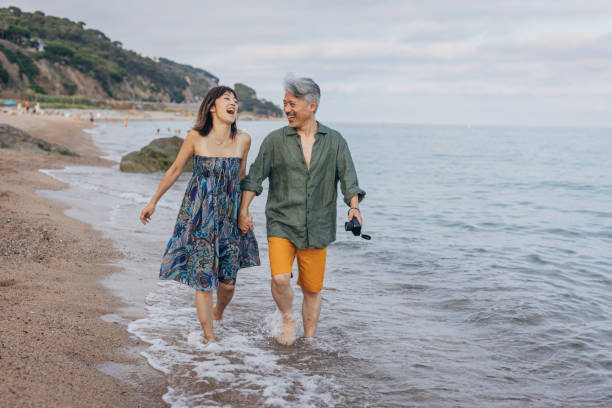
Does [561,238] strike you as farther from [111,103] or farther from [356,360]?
[111,103]

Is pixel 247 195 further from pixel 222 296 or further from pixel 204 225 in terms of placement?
pixel 222 296

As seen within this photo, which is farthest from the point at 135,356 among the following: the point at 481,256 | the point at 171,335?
the point at 481,256

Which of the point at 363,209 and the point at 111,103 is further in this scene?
the point at 111,103

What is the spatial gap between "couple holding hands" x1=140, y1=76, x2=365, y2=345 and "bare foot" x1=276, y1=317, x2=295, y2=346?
10.0 inches

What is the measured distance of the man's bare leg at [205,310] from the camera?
4.14 metres

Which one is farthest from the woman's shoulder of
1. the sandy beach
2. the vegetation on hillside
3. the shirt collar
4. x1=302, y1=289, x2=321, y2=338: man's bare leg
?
the vegetation on hillside

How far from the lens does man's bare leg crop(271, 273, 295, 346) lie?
4.26m

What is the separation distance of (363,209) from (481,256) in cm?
632

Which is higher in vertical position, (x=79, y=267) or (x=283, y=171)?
(x=283, y=171)

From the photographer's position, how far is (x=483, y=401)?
148 inches

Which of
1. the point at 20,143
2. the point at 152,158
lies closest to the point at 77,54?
the point at 20,143

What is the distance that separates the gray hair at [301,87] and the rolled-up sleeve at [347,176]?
43cm

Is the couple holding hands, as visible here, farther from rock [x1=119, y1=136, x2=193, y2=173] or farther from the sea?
rock [x1=119, y1=136, x2=193, y2=173]

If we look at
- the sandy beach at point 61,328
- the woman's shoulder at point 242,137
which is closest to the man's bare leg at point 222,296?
the sandy beach at point 61,328
